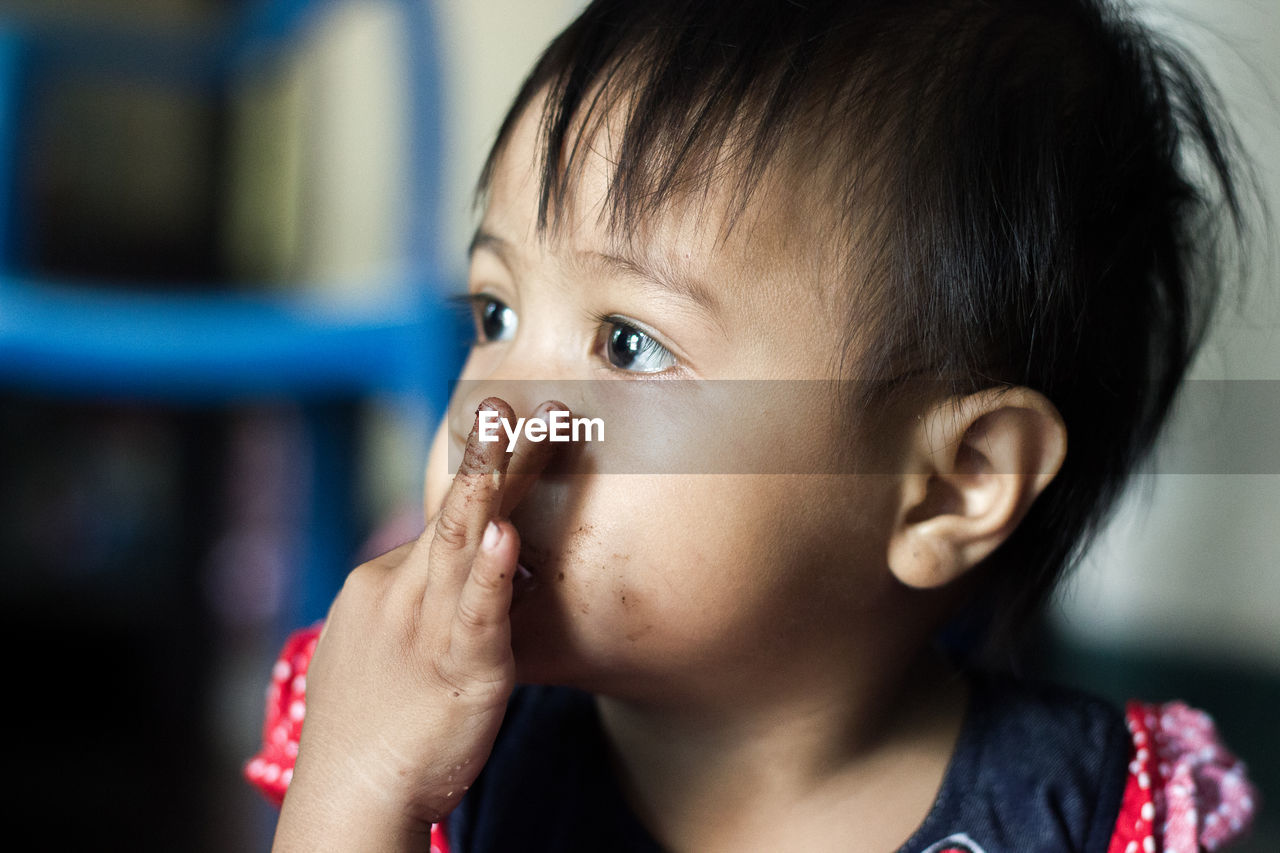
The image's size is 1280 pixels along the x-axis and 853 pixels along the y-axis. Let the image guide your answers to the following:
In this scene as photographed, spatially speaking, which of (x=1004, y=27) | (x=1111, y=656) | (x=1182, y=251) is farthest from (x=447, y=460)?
(x=1111, y=656)

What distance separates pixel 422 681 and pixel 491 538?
0.27 ft

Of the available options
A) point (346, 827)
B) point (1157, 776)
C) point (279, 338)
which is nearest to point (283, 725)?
point (346, 827)

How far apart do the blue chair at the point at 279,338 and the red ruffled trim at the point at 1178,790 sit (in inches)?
27.0

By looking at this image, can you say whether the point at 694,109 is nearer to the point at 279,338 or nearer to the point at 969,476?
the point at 969,476

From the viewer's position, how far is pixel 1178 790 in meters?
0.65

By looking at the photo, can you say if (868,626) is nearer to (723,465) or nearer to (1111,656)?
(723,465)

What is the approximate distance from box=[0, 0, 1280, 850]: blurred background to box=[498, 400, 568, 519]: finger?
581 mm

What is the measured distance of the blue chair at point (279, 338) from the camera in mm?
1153

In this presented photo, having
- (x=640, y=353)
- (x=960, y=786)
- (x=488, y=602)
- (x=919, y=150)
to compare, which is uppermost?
(x=919, y=150)

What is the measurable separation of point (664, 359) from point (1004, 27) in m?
0.26

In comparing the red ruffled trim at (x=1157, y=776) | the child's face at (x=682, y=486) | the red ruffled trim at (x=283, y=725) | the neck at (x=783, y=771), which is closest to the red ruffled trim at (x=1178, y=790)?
the red ruffled trim at (x=1157, y=776)

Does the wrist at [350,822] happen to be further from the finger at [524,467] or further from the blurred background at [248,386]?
the blurred background at [248,386]

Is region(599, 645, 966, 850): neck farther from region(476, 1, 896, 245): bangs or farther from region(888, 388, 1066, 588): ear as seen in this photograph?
region(476, 1, 896, 245): bangs

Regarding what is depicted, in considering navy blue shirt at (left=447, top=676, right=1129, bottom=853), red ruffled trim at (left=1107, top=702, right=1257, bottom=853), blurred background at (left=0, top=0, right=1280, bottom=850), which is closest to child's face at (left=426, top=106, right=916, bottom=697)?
navy blue shirt at (left=447, top=676, right=1129, bottom=853)
